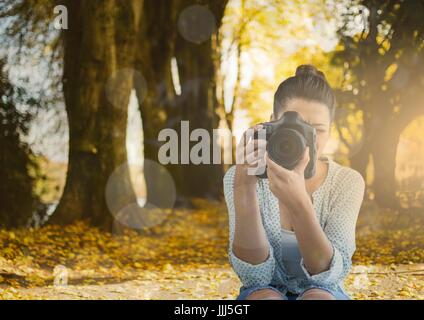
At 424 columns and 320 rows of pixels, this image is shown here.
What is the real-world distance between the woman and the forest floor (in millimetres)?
2807

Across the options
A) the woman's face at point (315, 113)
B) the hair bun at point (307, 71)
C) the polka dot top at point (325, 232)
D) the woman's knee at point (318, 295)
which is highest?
the hair bun at point (307, 71)

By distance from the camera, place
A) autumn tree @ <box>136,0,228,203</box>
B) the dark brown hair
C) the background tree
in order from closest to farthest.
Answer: the dark brown hair < the background tree < autumn tree @ <box>136,0,228,203</box>

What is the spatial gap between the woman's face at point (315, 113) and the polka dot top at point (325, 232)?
0.44 feet

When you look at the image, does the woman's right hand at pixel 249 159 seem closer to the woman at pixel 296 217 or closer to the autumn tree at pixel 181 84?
the woman at pixel 296 217

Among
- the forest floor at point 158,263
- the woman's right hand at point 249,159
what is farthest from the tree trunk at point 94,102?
the woman's right hand at point 249,159

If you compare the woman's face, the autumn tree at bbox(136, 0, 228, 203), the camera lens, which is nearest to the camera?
the camera lens

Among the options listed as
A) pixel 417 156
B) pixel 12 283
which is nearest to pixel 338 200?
pixel 12 283

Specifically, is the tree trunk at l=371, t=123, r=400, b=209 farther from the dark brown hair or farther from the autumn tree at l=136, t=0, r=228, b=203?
the dark brown hair

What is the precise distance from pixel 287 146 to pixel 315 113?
1.04 ft

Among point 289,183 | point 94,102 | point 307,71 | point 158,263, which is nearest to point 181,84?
point 94,102

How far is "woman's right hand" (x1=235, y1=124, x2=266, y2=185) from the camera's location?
7.42 ft

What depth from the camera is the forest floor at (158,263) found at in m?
5.66

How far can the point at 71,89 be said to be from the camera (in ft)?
28.2

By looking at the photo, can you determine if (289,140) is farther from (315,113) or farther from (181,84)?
(181,84)
